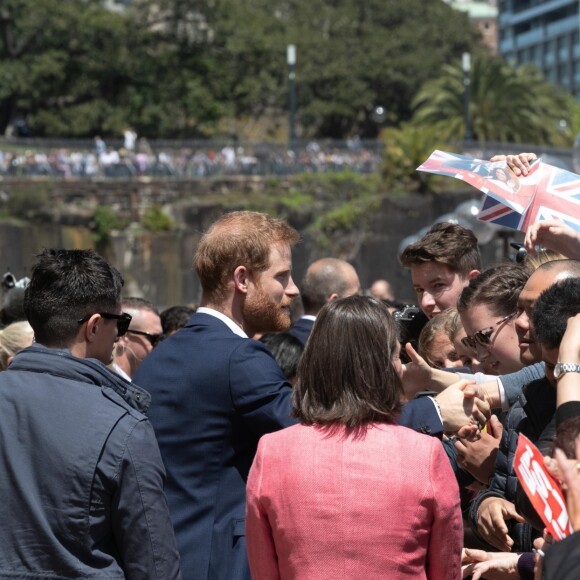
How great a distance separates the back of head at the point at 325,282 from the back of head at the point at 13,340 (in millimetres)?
2081

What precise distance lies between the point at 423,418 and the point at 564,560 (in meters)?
1.22

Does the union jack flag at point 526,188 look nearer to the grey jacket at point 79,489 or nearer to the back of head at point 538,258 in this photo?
the back of head at point 538,258

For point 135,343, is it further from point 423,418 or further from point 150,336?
point 423,418

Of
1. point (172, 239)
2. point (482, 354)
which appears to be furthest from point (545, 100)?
point (482, 354)

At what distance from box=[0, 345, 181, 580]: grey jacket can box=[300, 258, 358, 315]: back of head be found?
12.1ft

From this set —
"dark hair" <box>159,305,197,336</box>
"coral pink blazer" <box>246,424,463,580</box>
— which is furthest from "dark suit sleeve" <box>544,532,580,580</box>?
"dark hair" <box>159,305,197,336</box>

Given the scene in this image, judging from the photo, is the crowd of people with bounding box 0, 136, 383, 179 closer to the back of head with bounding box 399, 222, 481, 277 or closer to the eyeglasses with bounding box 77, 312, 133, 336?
the back of head with bounding box 399, 222, 481, 277

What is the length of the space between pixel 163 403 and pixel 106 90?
46863mm

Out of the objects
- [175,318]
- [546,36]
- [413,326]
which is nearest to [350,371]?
[413,326]

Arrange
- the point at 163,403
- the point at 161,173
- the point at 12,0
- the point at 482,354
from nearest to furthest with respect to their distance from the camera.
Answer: the point at 163,403 → the point at 482,354 → the point at 161,173 → the point at 12,0

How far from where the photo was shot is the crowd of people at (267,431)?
10.4 feet

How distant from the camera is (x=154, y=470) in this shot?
11.2ft

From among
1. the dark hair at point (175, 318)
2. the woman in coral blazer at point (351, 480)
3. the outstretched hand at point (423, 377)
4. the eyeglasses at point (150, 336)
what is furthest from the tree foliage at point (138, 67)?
the woman in coral blazer at point (351, 480)

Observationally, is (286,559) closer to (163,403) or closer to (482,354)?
(163,403)
